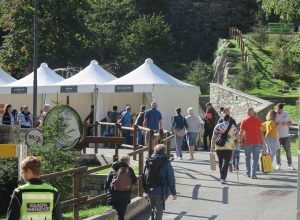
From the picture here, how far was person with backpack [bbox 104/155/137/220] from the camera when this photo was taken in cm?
1095

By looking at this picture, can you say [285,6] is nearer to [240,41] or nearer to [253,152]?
[253,152]

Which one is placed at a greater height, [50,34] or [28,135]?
[50,34]

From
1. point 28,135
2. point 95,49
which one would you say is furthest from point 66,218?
point 95,49

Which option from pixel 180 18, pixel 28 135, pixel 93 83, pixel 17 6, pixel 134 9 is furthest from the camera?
pixel 180 18

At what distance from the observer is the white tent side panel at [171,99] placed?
26666mm

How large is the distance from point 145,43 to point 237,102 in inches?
735

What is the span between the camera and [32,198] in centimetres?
709

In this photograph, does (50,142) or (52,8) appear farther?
(52,8)

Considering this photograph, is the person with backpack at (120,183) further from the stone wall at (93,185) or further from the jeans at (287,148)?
the jeans at (287,148)

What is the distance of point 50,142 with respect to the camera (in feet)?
55.1

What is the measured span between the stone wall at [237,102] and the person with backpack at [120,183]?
17.2 metres

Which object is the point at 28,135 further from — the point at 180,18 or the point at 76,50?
the point at 180,18

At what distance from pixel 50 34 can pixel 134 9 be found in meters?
9.98

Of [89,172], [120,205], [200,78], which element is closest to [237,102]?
[200,78]
